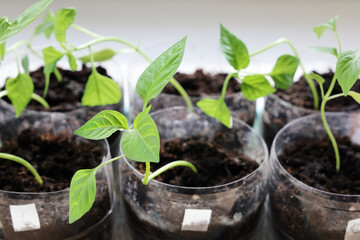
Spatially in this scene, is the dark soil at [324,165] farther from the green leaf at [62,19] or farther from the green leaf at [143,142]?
the green leaf at [62,19]

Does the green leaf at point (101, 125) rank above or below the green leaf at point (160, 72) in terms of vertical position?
below

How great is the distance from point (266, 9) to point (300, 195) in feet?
3.27

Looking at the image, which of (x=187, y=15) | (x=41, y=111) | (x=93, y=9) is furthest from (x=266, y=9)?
(x=41, y=111)

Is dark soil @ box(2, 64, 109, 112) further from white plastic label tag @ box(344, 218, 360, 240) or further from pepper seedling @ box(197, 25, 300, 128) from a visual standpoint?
white plastic label tag @ box(344, 218, 360, 240)

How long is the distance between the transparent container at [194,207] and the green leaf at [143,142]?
175 mm

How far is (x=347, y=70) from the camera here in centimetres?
74

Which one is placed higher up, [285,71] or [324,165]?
[285,71]

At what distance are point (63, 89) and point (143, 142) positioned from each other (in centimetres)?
63

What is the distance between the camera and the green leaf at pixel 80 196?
672 millimetres

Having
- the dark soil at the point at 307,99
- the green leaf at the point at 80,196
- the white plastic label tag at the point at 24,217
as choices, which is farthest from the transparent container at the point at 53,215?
the dark soil at the point at 307,99

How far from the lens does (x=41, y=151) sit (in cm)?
97

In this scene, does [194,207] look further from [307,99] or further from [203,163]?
[307,99]

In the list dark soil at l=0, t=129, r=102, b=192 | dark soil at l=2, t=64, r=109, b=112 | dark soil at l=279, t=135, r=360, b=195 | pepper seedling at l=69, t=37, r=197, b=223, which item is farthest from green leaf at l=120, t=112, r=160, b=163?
dark soil at l=2, t=64, r=109, b=112

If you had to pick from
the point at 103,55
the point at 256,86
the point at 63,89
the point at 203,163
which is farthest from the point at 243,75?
the point at 63,89
